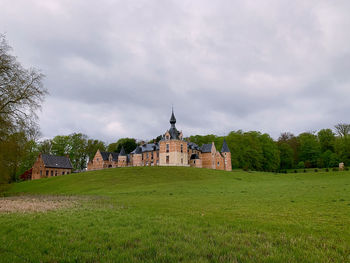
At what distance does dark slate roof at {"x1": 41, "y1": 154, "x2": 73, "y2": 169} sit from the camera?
238 ft

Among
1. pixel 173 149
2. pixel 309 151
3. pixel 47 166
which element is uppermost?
pixel 173 149

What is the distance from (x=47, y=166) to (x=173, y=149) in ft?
129

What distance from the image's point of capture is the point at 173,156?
70.5 meters

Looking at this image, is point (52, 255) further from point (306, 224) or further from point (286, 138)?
point (286, 138)

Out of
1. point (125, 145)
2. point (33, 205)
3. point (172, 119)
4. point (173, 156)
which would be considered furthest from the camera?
point (125, 145)

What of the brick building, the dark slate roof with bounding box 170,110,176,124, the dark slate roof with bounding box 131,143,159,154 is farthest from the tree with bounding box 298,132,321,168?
the brick building

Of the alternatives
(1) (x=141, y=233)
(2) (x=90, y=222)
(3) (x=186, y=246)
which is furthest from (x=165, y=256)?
(2) (x=90, y=222)

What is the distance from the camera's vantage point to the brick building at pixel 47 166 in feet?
234

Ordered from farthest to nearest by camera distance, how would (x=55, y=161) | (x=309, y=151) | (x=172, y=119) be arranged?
(x=309, y=151)
(x=55, y=161)
(x=172, y=119)

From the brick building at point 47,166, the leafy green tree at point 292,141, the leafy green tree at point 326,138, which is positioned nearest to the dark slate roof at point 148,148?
the brick building at point 47,166

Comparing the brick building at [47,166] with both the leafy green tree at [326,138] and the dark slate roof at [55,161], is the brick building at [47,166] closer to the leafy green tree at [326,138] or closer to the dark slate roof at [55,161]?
the dark slate roof at [55,161]

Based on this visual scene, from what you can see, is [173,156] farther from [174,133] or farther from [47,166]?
[47,166]

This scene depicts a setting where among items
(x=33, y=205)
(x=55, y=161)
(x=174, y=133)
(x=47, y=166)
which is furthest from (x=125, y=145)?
(x=33, y=205)

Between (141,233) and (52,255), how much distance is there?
7.92 ft
